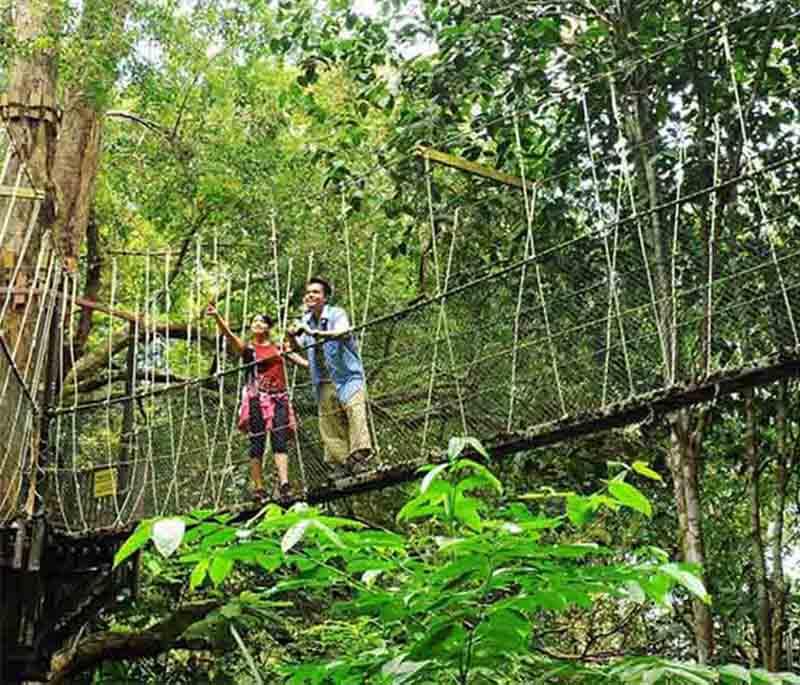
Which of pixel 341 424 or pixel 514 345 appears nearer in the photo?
pixel 514 345

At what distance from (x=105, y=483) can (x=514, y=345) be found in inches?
86.8

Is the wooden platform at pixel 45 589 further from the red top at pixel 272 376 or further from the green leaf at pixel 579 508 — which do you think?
the green leaf at pixel 579 508

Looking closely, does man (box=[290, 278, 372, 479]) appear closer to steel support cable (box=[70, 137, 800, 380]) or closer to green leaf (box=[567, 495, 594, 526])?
steel support cable (box=[70, 137, 800, 380])

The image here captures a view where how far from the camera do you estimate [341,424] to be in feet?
12.8

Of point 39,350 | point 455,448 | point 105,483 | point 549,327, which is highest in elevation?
point 39,350

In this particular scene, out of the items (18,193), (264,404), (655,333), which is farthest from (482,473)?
(18,193)

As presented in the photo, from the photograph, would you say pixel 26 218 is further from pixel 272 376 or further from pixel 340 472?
pixel 340 472

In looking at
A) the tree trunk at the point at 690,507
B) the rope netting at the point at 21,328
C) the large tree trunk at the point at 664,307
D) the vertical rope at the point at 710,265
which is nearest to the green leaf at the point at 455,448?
the vertical rope at the point at 710,265

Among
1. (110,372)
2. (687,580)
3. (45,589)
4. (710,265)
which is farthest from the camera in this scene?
(110,372)

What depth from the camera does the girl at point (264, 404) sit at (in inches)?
154

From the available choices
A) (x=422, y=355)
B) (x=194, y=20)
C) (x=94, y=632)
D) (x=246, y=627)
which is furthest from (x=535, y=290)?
(x=94, y=632)

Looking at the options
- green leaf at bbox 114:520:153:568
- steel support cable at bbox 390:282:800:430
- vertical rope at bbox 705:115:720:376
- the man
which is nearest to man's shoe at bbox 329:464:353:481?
the man

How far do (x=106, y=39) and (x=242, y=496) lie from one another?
218 cm

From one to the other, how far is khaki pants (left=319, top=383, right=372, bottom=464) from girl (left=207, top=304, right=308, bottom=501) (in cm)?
14
